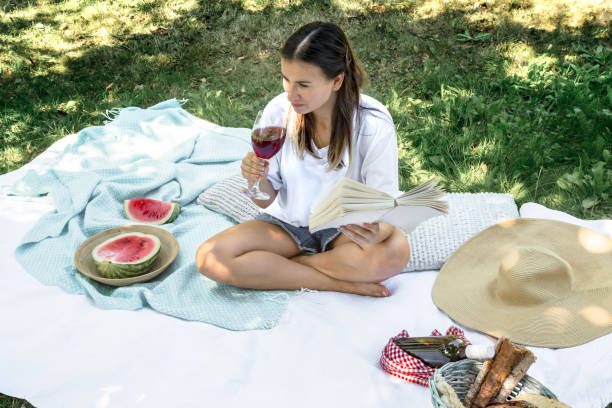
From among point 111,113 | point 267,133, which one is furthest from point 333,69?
point 111,113

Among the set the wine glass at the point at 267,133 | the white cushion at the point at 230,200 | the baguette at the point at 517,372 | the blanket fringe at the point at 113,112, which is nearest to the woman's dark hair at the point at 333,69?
the wine glass at the point at 267,133

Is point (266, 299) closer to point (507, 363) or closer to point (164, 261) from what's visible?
point (164, 261)

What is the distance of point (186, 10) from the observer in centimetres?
743

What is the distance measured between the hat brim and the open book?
89 cm

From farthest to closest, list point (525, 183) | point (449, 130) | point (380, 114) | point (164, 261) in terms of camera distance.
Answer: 1. point (449, 130)
2. point (525, 183)
3. point (164, 261)
4. point (380, 114)

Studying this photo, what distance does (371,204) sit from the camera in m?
2.41

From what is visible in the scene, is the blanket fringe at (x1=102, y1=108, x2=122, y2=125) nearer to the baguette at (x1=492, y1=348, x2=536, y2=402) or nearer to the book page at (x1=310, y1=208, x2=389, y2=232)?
the book page at (x1=310, y1=208, x2=389, y2=232)

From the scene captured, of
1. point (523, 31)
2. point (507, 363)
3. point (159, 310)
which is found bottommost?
point (159, 310)

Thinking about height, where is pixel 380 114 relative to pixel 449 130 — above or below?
above

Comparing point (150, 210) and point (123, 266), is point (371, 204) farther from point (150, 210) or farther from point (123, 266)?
point (150, 210)

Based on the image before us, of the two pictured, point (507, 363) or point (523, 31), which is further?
point (523, 31)

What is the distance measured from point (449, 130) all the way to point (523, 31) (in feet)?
6.57

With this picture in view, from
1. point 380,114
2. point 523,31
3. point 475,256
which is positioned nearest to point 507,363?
point 475,256

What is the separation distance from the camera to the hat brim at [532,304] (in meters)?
2.83
